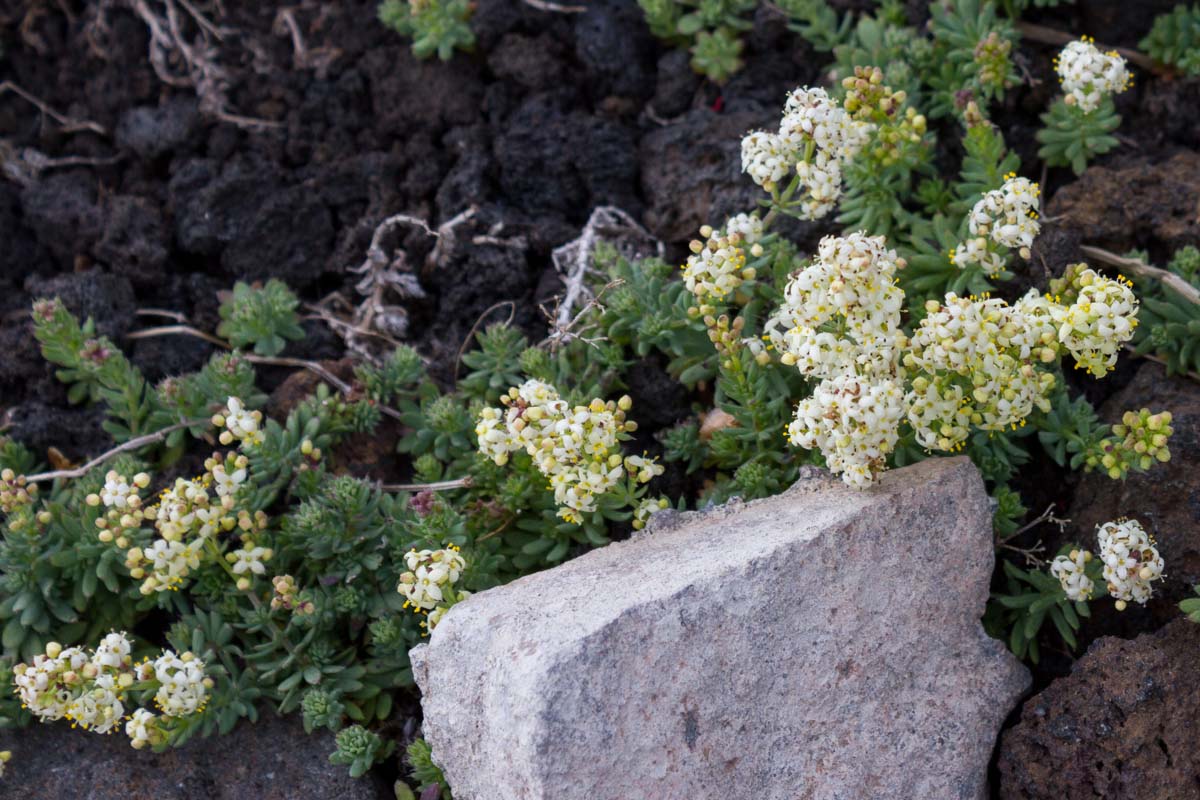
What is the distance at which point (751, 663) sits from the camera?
12.3 feet

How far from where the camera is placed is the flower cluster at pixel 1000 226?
169 inches

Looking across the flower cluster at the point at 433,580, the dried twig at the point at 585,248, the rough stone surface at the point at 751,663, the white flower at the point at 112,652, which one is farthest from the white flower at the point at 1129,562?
the white flower at the point at 112,652

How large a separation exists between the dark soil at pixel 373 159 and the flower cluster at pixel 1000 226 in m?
0.75

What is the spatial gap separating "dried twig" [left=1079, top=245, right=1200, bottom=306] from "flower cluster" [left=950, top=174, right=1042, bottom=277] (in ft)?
1.85

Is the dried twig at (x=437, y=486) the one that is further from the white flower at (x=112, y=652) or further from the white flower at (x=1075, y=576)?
the white flower at (x=1075, y=576)

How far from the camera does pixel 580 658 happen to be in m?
3.54

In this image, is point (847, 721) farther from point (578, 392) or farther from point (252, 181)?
point (252, 181)

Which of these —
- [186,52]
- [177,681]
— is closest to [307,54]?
[186,52]

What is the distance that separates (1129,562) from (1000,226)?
1312mm

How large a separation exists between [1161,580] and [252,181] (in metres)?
4.56

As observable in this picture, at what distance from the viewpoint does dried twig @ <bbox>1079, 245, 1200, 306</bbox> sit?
4.59 metres

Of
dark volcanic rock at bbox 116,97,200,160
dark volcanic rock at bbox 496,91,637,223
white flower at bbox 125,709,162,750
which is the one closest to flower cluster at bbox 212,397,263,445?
white flower at bbox 125,709,162,750

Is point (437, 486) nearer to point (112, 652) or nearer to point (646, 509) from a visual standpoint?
point (646, 509)

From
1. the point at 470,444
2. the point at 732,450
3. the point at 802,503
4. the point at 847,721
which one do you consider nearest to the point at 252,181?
the point at 470,444
